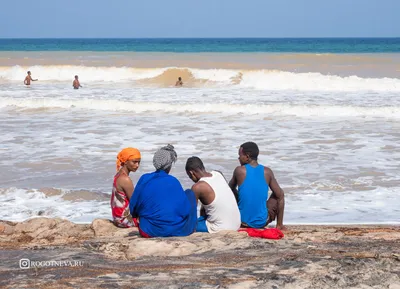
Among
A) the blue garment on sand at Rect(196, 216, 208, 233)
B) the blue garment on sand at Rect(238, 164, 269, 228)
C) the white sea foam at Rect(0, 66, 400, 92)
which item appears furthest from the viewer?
the white sea foam at Rect(0, 66, 400, 92)

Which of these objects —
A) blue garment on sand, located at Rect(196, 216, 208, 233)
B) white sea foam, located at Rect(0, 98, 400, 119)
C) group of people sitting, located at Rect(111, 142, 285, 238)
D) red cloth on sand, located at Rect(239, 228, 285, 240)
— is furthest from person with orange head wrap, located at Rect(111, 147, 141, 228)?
white sea foam, located at Rect(0, 98, 400, 119)

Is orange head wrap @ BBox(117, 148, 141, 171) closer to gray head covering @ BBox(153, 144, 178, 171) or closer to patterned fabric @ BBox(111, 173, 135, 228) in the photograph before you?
patterned fabric @ BBox(111, 173, 135, 228)

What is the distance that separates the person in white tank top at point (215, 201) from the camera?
18.0 feet

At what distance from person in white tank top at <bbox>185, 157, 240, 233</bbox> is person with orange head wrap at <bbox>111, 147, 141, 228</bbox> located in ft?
1.78

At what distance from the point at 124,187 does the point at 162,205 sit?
70 cm

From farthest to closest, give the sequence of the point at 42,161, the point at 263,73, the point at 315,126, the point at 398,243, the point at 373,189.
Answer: the point at 263,73 < the point at 315,126 < the point at 42,161 < the point at 373,189 < the point at 398,243

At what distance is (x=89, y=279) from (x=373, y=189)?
5.55 metres

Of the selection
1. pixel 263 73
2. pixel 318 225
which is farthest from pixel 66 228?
pixel 263 73

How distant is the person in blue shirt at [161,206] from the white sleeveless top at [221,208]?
0.45 metres

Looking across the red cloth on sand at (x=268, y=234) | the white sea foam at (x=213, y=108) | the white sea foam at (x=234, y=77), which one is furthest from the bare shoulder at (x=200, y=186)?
the white sea foam at (x=234, y=77)

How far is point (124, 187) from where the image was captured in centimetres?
561

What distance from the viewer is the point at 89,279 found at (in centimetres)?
371

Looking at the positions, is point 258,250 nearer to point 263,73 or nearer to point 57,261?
point 57,261

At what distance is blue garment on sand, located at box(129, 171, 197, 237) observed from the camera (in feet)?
Answer: 16.5
